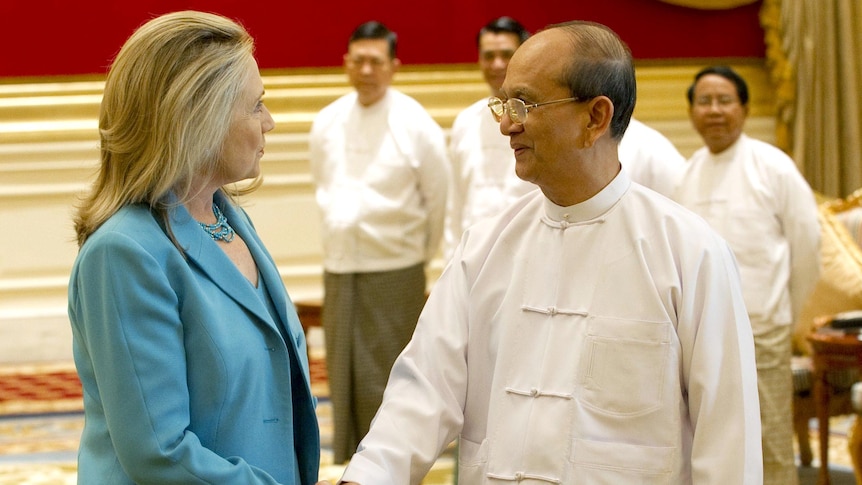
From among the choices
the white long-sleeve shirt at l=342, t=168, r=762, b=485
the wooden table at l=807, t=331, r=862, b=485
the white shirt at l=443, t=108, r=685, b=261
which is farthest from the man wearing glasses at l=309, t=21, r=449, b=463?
the white long-sleeve shirt at l=342, t=168, r=762, b=485

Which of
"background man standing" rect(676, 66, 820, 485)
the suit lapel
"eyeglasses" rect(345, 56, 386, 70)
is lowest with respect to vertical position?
"background man standing" rect(676, 66, 820, 485)

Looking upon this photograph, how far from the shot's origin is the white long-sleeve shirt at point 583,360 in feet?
6.86

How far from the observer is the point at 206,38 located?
194 centimetres

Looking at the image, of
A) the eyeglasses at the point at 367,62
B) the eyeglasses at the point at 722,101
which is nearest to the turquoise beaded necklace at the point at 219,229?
the eyeglasses at the point at 722,101

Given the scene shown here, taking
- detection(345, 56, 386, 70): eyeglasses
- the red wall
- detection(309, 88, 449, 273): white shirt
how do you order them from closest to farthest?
detection(309, 88, 449, 273): white shirt → detection(345, 56, 386, 70): eyeglasses → the red wall

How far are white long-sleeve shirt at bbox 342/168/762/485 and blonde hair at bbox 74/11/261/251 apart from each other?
0.63 m

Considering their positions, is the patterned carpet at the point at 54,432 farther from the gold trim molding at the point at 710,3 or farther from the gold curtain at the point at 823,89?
the gold trim molding at the point at 710,3

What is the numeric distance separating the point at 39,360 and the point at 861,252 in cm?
511

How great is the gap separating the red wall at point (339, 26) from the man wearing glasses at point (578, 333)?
5.88 metres

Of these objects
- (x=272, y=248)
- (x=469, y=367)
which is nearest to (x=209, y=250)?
(x=469, y=367)

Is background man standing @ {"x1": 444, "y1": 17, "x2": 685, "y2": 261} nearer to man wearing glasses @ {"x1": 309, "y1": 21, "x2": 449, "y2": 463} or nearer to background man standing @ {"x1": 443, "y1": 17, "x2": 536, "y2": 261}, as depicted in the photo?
background man standing @ {"x1": 443, "y1": 17, "x2": 536, "y2": 261}

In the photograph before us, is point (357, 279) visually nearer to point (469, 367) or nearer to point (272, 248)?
point (272, 248)

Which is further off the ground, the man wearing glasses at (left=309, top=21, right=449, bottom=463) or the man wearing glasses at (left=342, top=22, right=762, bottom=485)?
the man wearing glasses at (left=342, top=22, right=762, bottom=485)

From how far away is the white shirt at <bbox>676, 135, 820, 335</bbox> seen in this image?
488 centimetres
